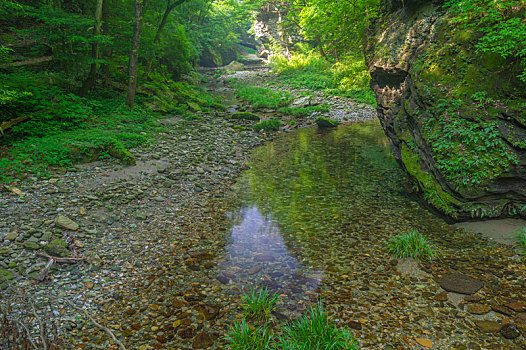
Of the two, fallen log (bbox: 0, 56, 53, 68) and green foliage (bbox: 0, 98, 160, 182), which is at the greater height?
fallen log (bbox: 0, 56, 53, 68)

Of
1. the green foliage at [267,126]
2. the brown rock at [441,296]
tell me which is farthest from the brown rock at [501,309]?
the green foliage at [267,126]

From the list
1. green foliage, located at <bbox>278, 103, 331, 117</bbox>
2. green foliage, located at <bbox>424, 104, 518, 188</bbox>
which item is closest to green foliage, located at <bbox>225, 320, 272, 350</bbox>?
green foliage, located at <bbox>424, 104, 518, 188</bbox>

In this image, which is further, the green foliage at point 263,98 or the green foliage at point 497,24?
the green foliage at point 263,98

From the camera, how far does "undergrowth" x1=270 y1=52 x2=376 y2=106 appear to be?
2077 centimetres

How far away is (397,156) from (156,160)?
7.53 m

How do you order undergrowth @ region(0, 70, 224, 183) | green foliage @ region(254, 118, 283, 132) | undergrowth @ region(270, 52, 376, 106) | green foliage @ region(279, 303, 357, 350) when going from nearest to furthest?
green foliage @ region(279, 303, 357, 350) → undergrowth @ region(0, 70, 224, 183) → green foliage @ region(254, 118, 283, 132) → undergrowth @ region(270, 52, 376, 106)

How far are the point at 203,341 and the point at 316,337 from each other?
53.5 inches

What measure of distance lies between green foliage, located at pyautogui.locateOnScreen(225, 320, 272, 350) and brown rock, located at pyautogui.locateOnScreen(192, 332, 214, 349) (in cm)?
23

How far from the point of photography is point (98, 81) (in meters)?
13.1

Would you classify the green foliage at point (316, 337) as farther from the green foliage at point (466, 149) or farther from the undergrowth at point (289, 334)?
the green foliage at point (466, 149)

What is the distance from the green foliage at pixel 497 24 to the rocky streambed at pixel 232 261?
11.6 ft

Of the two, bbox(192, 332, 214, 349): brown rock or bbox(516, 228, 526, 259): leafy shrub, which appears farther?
bbox(516, 228, 526, 259): leafy shrub

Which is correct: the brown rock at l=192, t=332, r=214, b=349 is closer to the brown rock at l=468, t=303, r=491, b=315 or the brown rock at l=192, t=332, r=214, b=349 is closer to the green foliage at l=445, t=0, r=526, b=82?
the brown rock at l=468, t=303, r=491, b=315

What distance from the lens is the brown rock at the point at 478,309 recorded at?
11.3 ft
